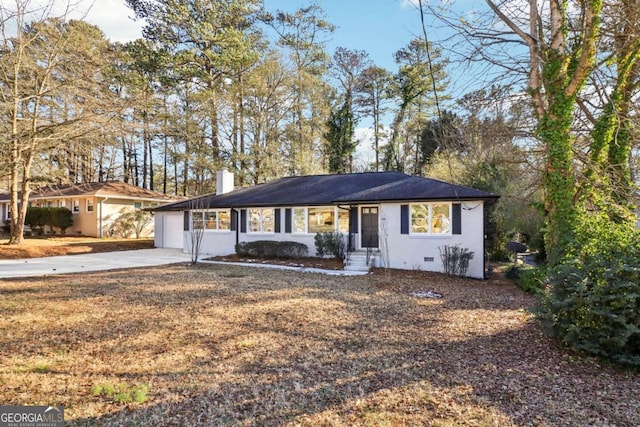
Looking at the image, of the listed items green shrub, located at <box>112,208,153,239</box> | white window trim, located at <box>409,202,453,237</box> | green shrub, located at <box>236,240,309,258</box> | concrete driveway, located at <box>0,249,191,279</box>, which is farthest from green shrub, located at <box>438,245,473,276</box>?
green shrub, located at <box>112,208,153,239</box>

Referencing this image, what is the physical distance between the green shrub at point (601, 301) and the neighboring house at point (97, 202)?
23989 millimetres

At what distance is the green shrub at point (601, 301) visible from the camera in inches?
161

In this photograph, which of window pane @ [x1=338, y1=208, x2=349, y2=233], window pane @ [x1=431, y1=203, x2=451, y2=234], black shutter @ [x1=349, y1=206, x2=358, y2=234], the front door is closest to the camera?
window pane @ [x1=431, y1=203, x2=451, y2=234]

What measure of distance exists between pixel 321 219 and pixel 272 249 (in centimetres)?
241

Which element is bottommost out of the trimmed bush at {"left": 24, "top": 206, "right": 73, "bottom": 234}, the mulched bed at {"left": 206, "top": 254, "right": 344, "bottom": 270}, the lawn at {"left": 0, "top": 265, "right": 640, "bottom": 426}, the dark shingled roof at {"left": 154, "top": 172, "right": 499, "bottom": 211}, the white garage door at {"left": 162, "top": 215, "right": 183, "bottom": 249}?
the lawn at {"left": 0, "top": 265, "right": 640, "bottom": 426}

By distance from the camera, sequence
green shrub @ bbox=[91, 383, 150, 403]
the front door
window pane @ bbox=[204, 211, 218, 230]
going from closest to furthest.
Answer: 1. green shrub @ bbox=[91, 383, 150, 403]
2. the front door
3. window pane @ bbox=[204, 211, 218, 230]

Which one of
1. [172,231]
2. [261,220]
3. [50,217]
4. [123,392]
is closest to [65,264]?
[172,231]

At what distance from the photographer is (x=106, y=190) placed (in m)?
22.5

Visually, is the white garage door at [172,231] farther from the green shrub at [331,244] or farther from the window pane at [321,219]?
the green shrub at [331,244]

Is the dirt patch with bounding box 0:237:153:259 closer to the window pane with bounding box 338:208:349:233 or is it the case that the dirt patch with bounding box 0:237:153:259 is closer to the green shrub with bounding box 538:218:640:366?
the window pane with bounding box 338:208:349:233

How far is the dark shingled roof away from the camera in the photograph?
12.1m

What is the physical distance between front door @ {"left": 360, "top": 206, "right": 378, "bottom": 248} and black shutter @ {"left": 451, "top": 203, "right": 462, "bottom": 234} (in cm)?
274

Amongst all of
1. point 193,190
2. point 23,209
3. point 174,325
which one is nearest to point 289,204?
point 174,325

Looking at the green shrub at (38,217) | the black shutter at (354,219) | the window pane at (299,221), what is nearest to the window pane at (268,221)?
the window pane at (299,221)
